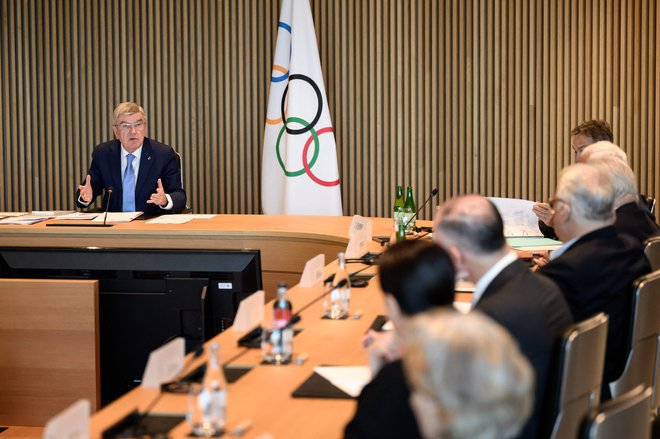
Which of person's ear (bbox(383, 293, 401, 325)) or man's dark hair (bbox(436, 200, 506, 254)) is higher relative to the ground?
man's dark hair (bbox(436, 200, 506, 254))

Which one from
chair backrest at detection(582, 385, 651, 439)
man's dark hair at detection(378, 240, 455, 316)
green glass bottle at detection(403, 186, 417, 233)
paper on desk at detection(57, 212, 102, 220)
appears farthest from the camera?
paper on desk at detection(57, 212, 102, 220)

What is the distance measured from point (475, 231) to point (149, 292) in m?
2.74

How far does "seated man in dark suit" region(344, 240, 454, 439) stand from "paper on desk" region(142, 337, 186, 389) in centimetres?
57

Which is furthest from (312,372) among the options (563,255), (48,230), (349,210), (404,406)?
(349,210)

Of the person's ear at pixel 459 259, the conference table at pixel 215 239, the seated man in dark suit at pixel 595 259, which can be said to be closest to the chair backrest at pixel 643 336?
the seated man in dark suit at pixel 595 259

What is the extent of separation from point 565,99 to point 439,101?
1073mm

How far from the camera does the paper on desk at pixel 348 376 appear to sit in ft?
8.52

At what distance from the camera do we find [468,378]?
1273 millimetres

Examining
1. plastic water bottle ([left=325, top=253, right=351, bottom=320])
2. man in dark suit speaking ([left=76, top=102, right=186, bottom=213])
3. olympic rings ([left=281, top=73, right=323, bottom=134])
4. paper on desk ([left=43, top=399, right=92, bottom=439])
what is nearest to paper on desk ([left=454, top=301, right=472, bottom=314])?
plastic water bottle ([left=325, top=253, right=351, bottom=320])

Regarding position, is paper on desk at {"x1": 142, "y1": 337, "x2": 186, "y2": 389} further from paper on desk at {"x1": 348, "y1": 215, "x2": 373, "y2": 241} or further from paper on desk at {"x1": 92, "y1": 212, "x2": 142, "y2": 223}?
paper on desk at {"x1": 92, "y1": 212, "x2": 142, "y2": 223}

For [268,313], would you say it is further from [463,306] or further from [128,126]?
[128,126]

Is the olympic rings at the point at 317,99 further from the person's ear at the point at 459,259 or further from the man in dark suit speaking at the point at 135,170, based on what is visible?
the person's ear at the point at 459,259

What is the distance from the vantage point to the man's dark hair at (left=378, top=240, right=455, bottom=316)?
84.3 inches

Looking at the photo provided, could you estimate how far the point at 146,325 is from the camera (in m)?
5.04
